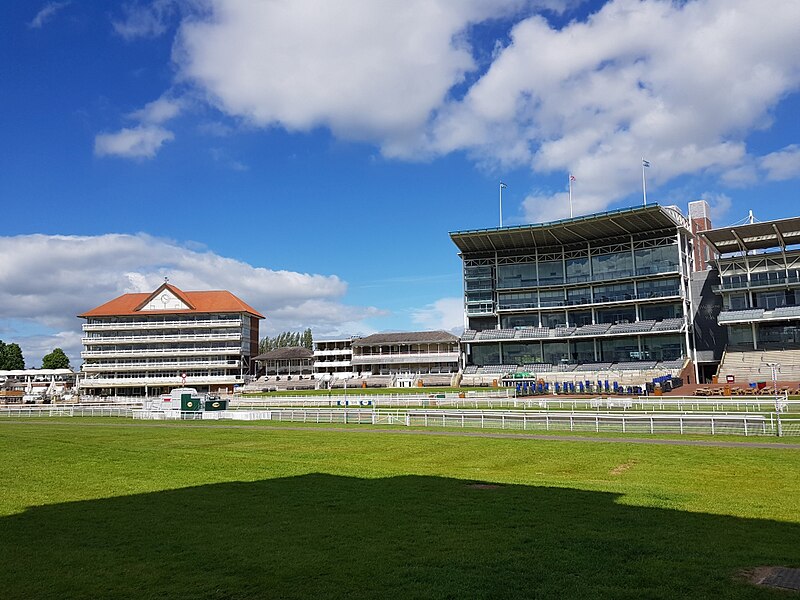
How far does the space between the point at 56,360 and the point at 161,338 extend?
53179mm

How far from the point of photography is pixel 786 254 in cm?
7644

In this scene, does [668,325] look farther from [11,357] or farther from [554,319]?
[11,357]

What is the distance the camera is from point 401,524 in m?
11.6

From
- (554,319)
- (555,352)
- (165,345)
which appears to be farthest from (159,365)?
(554,319)

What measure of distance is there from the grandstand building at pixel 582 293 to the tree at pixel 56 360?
344 ft

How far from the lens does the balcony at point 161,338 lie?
114m

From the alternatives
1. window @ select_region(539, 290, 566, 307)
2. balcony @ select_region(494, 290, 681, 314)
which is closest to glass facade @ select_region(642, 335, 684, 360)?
balcony @ select_region(494, 290, 681, 314)

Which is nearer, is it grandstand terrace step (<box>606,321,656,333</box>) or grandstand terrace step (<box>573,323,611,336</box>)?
grandstand terrace step (<box>606,321,656,333</box>)

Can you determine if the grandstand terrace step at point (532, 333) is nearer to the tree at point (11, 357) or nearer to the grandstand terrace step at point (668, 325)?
the grandstand terrace step at point (668, 325)

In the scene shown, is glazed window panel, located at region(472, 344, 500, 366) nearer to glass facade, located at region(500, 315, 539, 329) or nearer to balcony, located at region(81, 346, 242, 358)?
glass facade, located at region(500, 315, 539, 329)

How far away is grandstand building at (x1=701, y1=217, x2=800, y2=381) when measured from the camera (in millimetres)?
73000

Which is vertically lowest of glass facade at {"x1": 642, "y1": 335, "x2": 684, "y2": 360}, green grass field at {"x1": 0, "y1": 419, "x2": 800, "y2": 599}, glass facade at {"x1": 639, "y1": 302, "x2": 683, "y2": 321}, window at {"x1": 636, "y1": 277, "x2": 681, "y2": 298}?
green grass field at {"x1": 0, "y1": 419, "x2": 800, "y2": 599}

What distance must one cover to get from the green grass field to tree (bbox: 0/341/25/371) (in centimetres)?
14062

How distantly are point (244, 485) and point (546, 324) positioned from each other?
84507mm
